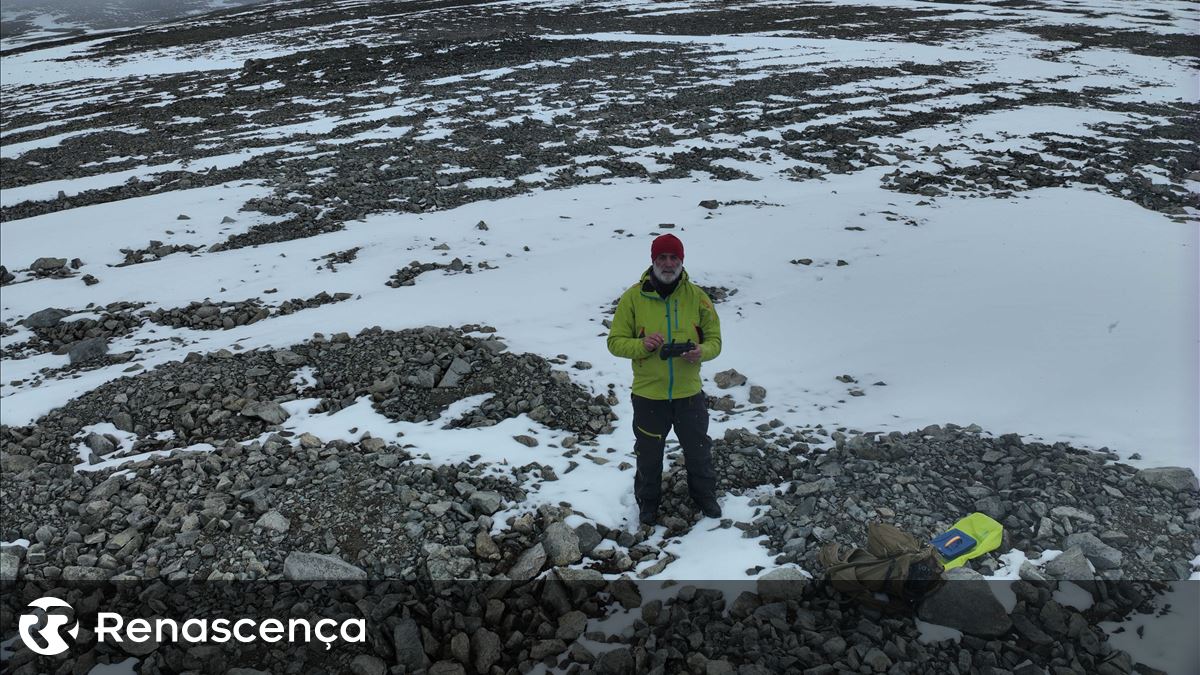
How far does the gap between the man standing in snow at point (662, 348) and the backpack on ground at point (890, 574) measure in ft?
4.29

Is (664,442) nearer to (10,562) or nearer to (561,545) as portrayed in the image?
(561,545)

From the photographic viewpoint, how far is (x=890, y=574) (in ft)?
15.3

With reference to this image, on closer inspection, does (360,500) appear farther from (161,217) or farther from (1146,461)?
(161,217)

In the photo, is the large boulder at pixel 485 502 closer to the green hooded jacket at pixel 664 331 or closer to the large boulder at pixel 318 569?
the large boulder at pixel 318 569

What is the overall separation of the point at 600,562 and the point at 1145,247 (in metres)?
11.4

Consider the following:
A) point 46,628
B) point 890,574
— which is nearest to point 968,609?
point 890,574

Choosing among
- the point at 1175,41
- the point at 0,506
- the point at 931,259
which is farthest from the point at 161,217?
the point at 1175,41

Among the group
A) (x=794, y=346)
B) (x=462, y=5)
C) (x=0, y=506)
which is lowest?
(x=794, y=346)

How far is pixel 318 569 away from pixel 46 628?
1.75 m

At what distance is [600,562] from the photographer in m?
A: 5.36

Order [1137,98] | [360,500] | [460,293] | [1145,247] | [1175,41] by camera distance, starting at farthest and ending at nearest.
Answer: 1. [1175,41]
2. [1137,98]
3. [1145,247]
4. [460,293]
5. [360,500]

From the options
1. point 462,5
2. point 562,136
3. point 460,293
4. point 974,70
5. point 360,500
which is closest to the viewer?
point 360,500

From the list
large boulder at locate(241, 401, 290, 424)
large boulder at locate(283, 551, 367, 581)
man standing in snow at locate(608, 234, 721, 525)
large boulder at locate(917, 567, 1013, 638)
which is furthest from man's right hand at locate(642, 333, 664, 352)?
large boulder at locate(241, 401, 290, 424)

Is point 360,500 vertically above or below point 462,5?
below
